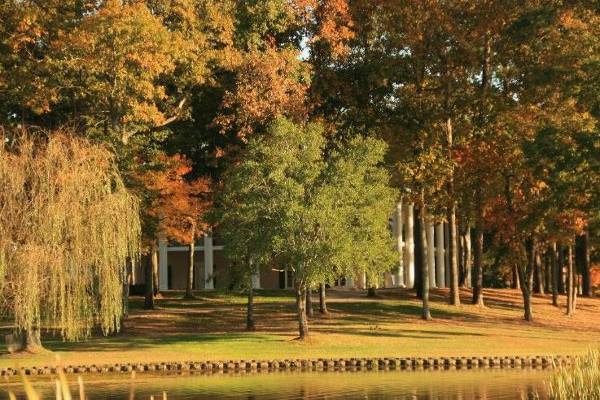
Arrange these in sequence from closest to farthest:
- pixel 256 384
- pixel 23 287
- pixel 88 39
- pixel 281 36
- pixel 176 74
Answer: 1. pixel 256 384
2. pixel 23 287
3. pixel 88 39
4. pixel 176 74
5. pixel 281 36

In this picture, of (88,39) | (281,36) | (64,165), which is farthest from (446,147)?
(64,165)

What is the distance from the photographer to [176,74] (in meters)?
48.8

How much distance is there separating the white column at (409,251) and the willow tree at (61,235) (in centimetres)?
5699

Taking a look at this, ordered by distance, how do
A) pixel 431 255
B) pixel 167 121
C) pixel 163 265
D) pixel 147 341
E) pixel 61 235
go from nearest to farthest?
pixel 61 235 → pixel 147 341 → pixel 167 121 → pixel 431 255 → pixel 163 265

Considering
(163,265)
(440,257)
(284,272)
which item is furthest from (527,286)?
(163,265)

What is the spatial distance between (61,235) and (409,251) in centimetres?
6201

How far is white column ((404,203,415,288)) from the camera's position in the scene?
304 ft

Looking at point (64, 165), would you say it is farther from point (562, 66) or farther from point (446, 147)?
point (446, 147)

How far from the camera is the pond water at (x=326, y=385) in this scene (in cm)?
2922

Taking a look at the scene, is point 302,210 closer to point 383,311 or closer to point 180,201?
point 383,311

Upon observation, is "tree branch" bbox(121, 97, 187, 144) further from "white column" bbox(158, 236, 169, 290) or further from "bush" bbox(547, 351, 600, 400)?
"white column" bbox(158, 236, 169, 290)

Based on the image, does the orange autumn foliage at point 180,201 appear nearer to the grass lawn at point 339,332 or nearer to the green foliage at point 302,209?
the grass lawn at point 339,332

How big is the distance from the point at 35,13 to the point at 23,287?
13596 millimetres

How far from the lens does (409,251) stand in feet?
312
